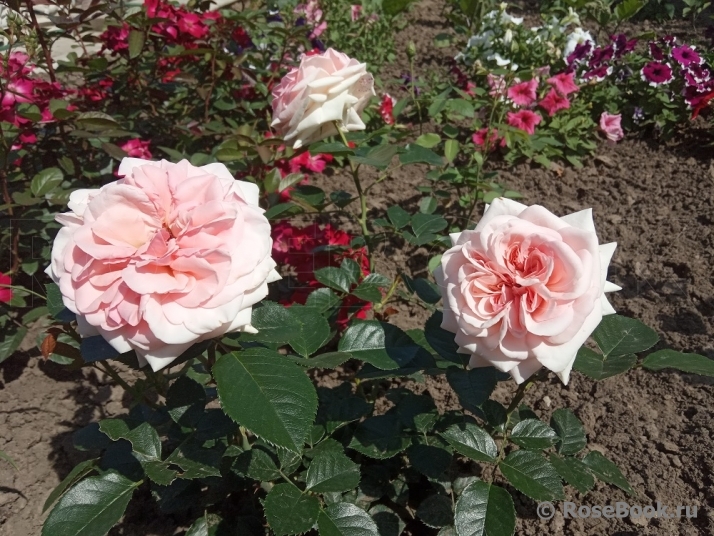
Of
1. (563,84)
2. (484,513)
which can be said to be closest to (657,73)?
(563,84)

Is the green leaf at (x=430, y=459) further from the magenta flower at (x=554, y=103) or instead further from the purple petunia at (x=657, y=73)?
the purple petunia at (x=657, y=73)

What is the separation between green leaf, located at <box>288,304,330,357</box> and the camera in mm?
1135

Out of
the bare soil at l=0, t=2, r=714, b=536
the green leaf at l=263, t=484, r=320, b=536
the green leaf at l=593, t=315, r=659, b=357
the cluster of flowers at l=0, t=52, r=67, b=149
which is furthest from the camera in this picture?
the cluster of flowers at l=0, t=52, r=67, b=149

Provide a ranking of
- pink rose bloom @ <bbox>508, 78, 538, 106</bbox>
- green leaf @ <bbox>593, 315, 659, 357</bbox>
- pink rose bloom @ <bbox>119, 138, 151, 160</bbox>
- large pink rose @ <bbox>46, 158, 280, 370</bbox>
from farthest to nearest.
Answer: pink rose bloom @ <bbox>508, 78, 538, 106</bbox>, pink rose bloom @ <bbox>119, 138, 151, 160</bbox>, green leaf @ <bbox>593, 315, 659, 357</bbox>, large pink rose @ <bbox>46, 158, 280, 370</bbox>

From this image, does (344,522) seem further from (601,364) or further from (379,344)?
(601,364)

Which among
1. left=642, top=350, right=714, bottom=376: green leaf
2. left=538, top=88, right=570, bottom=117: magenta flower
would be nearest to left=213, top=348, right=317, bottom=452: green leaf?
left=642, top=350, right=714, bottom=376: green leaf

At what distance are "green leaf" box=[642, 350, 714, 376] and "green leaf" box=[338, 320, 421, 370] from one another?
15.9 inches

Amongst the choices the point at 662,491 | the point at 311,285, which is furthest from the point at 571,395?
the point at 311,285

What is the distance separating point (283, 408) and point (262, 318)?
0.21 metres

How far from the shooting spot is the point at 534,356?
904mm

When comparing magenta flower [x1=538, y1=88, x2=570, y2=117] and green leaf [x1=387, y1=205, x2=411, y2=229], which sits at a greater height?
green leaf [x1=387, y1=205, x2=411, y2=229]

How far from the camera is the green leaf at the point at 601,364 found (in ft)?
3.17

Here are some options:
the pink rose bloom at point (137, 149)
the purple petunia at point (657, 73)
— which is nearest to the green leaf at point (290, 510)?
the pink rose bloom at point (137, 149)

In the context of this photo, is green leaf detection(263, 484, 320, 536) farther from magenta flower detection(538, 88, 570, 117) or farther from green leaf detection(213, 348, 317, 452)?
magenta flower detection(538, 88, 570, 117)
